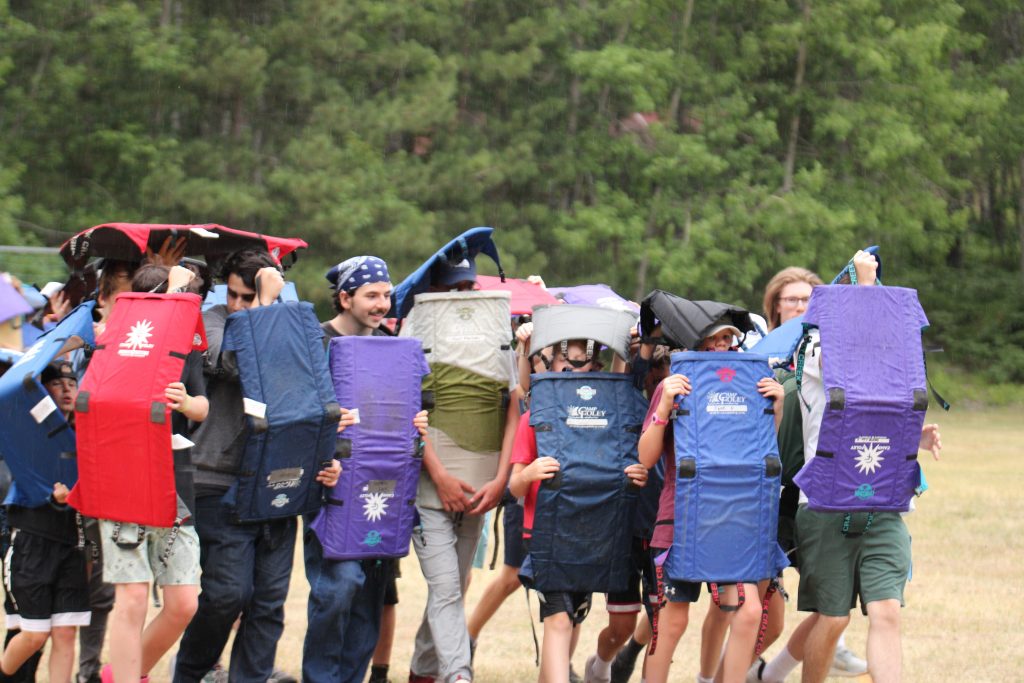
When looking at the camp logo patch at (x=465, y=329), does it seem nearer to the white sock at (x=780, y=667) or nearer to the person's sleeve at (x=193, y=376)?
the person's sleeve at (x=193, y=376)

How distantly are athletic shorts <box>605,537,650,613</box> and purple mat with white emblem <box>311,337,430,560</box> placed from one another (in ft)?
3.48

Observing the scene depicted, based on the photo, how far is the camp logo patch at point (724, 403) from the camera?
20.3ft

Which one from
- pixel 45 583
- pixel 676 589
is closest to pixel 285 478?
pixel 45 583

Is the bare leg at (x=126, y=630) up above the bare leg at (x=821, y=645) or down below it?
above

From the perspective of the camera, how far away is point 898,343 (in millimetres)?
6281

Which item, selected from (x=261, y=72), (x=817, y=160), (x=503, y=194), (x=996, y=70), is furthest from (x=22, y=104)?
(x=996, y=70)

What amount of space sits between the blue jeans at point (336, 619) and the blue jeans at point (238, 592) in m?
0.17

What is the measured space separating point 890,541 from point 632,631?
4.46ft

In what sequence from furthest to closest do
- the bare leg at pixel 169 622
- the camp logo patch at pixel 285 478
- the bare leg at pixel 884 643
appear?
the bare leg at pixel 884 643 → the camp logo patch at pixel 285 478 → the bare leg at pixel 169 622

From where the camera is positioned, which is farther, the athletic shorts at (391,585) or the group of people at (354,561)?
the athletic shorts at (391,585)

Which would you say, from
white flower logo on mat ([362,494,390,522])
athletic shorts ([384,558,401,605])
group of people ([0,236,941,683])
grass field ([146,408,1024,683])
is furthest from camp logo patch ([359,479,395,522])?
grass field ([146,408,1024,683])

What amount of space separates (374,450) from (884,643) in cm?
245

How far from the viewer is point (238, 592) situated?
6.15 m

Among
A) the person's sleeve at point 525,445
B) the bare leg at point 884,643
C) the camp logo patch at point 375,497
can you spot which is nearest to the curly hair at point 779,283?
the person's sleeve at point 525,445
